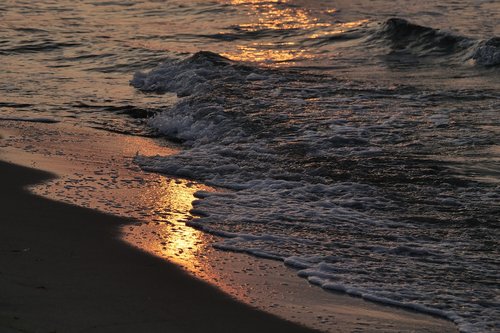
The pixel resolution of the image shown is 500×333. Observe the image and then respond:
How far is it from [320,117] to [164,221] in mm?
3704

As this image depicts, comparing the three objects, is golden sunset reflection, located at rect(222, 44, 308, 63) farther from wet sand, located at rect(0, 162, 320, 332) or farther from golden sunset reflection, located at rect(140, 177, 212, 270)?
wet sand, located at rect(0, 162, 320, 332)

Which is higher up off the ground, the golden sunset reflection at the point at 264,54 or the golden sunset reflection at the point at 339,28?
the golden sunset reflection at the point at 339,28

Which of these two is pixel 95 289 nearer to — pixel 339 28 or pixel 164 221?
pixel 164 221

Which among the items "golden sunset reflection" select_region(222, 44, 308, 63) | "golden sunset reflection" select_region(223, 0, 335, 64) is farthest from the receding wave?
"golden sunset reflection" select_region(223, 0, 335, 64)

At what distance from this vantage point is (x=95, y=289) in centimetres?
466

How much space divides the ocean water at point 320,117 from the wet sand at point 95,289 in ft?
2.22

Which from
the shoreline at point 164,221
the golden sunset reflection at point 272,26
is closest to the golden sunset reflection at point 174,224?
the shoreline at point 164,221

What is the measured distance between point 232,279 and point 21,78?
26.4 feet

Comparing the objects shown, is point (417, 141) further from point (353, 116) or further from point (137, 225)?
point (137, 225)

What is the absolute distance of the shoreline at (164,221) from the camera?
465 centimetres

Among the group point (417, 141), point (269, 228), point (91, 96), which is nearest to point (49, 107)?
point (91, 96)

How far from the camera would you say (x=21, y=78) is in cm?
1233

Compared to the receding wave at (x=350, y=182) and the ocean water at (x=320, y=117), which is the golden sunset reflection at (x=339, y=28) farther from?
the receding wave at (x=350, y=182)

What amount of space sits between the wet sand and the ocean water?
0.68 m
